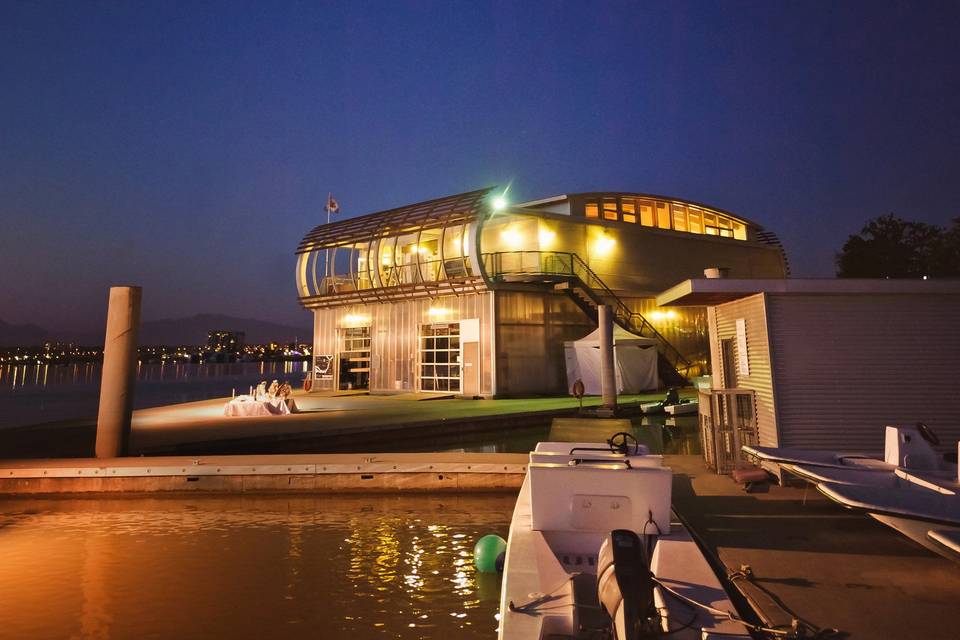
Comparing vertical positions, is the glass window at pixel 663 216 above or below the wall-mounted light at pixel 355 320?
above

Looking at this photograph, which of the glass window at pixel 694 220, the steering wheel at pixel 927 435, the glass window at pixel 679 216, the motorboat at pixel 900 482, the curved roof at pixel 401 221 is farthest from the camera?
the glass window at pixel 694 220

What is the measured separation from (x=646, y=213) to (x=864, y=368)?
26925mm

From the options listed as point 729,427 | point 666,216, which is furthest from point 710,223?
point 729,427

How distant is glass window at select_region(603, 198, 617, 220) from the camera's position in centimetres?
3241

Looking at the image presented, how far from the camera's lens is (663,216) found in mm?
34781

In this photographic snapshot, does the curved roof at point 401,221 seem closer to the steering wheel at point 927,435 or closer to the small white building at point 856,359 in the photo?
the small white building at point 856,359

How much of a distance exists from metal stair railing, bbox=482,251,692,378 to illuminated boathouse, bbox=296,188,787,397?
0.21 feet

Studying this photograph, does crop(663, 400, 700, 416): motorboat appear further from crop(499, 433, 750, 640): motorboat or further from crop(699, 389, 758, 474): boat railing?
crop(499, 433, 750, 640): motorboat

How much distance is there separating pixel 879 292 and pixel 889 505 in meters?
A: 4.81

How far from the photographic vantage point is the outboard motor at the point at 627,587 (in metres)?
3.45

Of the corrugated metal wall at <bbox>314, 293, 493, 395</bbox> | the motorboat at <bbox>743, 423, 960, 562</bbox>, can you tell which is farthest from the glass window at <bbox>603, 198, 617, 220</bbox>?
the motorboat at <bbox>743, 423, 960, 562</bbox>

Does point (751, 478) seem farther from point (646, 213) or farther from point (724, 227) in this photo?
point (724, 227)

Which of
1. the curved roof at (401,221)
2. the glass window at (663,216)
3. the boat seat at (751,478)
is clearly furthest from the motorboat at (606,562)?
the glass window at (663,216)

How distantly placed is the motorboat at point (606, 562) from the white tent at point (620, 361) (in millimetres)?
18513
